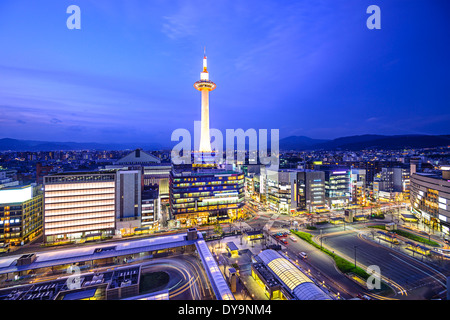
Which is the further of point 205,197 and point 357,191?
point 357,191

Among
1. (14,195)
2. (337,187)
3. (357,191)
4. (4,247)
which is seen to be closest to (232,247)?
(4,247)

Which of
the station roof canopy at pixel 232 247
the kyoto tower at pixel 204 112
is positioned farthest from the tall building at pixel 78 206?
the kyoto tower at pixel 204 112

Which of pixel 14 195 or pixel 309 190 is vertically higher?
pixel 14 195

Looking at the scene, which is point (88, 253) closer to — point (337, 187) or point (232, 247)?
point (232, 247)

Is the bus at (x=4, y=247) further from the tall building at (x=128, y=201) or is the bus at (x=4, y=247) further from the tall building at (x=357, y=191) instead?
the tall building at (x=357, y=191)

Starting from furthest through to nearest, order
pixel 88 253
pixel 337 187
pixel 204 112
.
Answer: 1. pixel 204 112
2. pixel 337 187
3. pixel 88 253

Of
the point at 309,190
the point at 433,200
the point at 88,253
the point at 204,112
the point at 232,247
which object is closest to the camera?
the point at 88,253
